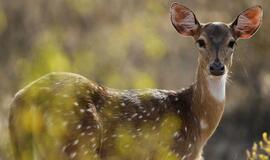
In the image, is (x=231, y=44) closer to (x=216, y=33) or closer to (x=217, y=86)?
(x=216, y=33)

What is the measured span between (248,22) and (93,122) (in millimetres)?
3081

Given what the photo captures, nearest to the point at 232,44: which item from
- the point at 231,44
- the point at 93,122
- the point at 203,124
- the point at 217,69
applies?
the point at 231,44

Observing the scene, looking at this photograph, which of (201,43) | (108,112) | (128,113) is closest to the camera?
(108,112)

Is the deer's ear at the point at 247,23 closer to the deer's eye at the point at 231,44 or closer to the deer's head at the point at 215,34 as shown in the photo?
the deer's head at the point at 215,34

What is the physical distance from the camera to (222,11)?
20.1 m

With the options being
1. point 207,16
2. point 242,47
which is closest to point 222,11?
point 207,16

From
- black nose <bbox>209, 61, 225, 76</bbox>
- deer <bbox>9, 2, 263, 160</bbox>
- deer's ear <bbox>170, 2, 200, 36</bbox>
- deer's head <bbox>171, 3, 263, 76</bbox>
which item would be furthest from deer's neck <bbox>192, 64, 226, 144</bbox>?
deer's ear <bbox>170, 2, 200, 36</bbox>

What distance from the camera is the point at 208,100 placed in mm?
11758

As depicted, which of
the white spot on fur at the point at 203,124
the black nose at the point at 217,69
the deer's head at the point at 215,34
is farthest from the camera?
the white spot on fur at the point at 203,124

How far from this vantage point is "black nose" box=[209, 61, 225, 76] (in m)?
11.2

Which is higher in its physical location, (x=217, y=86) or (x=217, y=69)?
(x=217, y=69)

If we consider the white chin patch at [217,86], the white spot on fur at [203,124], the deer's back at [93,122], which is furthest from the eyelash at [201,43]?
the white spot on fur at [203,124]

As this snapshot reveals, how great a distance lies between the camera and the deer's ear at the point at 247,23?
12034mm

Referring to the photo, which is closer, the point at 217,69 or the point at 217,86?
the point at 217,69
